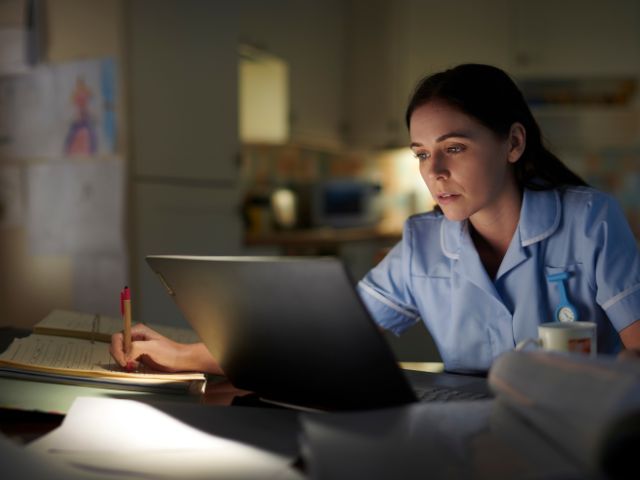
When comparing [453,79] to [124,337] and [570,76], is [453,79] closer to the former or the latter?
[124,337]

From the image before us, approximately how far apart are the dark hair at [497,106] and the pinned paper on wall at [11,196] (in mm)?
1604

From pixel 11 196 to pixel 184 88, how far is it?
0.69 meters

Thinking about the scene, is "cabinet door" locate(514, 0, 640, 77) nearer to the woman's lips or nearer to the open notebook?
the woman's lips

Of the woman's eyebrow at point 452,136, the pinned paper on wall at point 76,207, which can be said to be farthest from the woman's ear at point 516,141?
the pinned paper on wall at point 76,207

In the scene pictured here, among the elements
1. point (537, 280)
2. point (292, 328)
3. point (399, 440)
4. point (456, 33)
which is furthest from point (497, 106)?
point (456, 33)

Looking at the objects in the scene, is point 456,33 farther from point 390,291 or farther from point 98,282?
point 390,291

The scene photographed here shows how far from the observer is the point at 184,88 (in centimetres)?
254

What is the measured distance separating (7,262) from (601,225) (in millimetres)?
1997

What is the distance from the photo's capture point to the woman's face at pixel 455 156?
1.24m

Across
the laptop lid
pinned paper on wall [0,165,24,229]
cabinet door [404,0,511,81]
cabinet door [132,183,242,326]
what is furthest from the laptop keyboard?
cabinet door [404,0,511,81]

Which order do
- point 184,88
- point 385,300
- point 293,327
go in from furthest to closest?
1. point 184,88
2. point 385,300
3. point 293,327

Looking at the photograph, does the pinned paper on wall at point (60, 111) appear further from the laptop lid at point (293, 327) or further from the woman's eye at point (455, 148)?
the laptop lid at point (293, 327)

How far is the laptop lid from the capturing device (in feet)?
2.26

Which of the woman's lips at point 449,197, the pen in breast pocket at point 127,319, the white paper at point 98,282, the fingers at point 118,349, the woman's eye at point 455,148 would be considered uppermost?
the woman's eye at point 455,148
